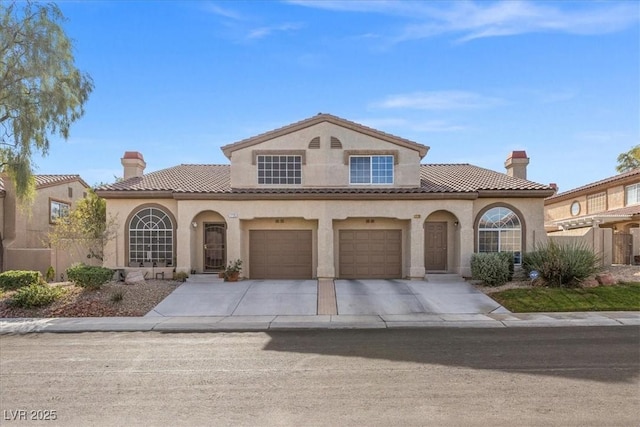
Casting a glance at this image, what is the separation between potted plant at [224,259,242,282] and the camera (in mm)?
Result: 18078

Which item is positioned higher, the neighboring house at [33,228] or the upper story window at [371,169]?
the upper story window at [371,169]

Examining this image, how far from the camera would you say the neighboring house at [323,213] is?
60.4 feet

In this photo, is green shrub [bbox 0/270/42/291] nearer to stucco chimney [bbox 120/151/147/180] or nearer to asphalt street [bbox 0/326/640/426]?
asphalt street [bbox 0/326/640/426]

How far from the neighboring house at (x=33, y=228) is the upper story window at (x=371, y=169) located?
13.9 m

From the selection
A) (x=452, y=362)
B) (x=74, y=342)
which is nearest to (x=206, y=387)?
(x=452, y=362)

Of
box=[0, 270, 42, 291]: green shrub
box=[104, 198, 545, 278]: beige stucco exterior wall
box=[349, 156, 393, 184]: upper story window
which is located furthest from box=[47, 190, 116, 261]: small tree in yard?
box=[349, 156, 393, 184]: upper story window

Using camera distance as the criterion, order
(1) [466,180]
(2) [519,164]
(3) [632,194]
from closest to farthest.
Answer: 1. (1) [466,180]
2. (2) [519,164]
3. (3) [632,194]

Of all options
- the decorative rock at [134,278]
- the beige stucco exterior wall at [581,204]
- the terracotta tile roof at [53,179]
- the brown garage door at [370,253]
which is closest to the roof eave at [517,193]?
the brown garage door at [370,253]

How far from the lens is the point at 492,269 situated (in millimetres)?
16719

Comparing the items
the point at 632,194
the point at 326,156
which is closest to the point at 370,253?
the point at 326,156

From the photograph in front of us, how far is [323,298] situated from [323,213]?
4.48 meters

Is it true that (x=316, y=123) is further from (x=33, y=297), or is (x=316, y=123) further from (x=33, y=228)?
(x=33, y=228)

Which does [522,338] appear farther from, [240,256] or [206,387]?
[240,256]

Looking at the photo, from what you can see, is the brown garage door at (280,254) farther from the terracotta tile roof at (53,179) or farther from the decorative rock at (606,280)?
the terracotta tile roof at (53,179)
